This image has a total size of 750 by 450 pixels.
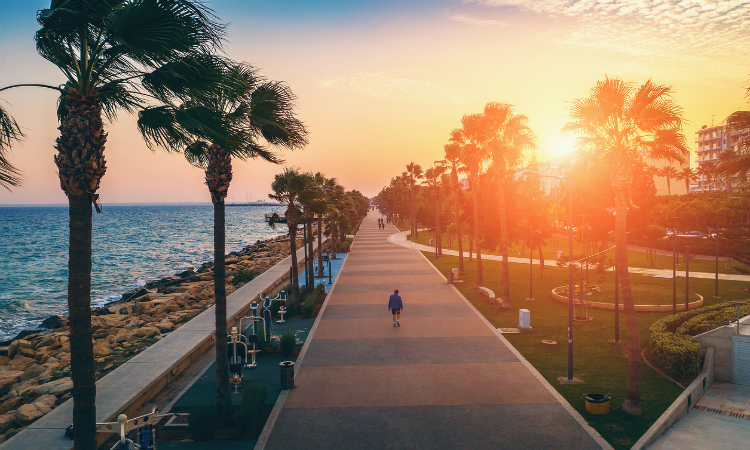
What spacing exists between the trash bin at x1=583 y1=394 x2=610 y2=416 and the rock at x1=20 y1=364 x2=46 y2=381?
1802cm

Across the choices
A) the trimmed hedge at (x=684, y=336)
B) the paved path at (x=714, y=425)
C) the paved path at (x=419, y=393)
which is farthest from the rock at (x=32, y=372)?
the trimmed hedge at (x=684, y=336)

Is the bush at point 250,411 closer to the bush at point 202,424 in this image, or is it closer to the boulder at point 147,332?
the bush at point 202,424

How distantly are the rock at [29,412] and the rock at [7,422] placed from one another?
0.20 metres

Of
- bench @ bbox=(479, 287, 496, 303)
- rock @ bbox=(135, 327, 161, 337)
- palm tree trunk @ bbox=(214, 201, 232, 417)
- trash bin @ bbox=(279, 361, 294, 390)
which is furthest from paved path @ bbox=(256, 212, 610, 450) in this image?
rock @ bbox=(135, 327, 161, 337)

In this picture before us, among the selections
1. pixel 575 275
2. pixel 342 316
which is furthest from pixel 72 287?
pixel 575 275

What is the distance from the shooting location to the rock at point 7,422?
11.6 metres

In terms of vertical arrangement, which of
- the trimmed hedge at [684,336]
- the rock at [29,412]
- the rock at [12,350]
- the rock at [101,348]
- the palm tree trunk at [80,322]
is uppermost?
the palm tree trunk at [80,322]

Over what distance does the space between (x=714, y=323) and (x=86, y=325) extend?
17.5 m

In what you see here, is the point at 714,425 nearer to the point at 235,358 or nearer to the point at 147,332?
the point at 235,358

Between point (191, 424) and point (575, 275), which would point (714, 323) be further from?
point (191, 424)

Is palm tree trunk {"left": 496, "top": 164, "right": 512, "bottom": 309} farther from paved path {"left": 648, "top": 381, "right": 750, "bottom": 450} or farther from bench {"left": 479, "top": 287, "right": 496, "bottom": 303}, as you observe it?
paved path {"left": 648, "top": 381, "right": 750, "bottom": 450}

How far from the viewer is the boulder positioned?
20.7 metres

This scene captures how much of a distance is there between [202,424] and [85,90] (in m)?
7.35

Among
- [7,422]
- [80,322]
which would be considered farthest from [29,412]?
[80,322]
